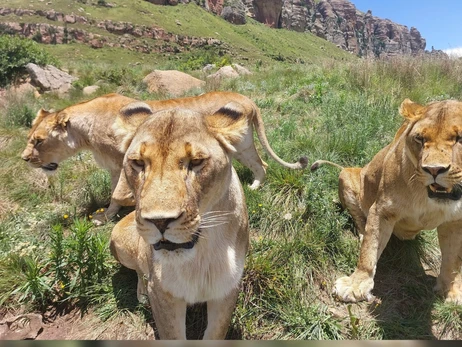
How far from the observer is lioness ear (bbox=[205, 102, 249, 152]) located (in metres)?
2.05

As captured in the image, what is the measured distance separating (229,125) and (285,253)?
1.74 metres

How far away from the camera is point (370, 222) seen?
113 inches

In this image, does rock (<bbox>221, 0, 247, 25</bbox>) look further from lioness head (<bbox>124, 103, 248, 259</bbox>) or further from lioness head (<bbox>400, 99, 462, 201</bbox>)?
lioness head (<bbox>124, 103, 248, 259</bbox>)

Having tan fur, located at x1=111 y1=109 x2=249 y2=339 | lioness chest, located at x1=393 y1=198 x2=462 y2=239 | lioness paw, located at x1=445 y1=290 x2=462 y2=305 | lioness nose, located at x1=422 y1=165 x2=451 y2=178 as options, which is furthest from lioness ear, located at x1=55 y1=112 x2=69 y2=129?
lioness paw, located at x1=445 y1=290 x2=462 y2=305

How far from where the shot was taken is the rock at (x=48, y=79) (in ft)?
38.6

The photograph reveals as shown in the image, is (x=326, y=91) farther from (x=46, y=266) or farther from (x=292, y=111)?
(x=46, y=266)

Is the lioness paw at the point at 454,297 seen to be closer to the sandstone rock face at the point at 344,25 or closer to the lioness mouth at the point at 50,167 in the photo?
the lioness mouth at the point at 50,167

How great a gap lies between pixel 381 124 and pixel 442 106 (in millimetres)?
3270

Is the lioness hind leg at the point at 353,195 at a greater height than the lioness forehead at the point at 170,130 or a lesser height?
lesser

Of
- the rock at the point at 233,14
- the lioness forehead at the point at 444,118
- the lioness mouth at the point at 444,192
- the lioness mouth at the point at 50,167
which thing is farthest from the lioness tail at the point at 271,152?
the rock at the point at 233,14

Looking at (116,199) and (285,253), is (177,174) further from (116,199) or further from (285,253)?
(116,199)

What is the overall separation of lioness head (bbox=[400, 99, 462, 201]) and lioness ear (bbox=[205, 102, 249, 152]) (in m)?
1.20

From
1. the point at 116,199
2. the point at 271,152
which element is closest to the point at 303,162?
the point at 271,152

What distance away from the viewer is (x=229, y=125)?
6.98 feet
